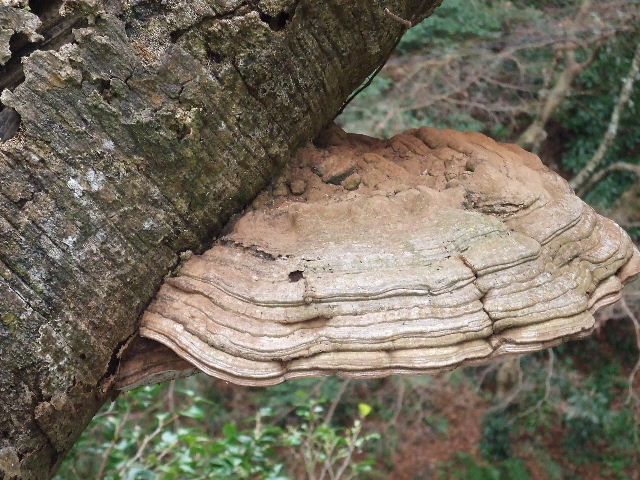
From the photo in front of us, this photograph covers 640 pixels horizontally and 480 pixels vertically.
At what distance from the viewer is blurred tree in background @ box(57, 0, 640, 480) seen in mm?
5484

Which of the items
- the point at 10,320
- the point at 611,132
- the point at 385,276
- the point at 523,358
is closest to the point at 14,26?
the point at 10,320

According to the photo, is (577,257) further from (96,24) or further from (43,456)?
(43,456)

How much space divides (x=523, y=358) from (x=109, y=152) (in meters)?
6.06

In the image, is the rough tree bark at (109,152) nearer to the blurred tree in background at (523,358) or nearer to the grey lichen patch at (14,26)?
the grey lichen patch at (14,26)

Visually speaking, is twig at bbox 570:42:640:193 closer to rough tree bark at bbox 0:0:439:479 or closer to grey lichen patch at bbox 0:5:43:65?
rough tree bark at bbox 0:0:439:479

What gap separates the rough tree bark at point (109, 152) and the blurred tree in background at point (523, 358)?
372cm

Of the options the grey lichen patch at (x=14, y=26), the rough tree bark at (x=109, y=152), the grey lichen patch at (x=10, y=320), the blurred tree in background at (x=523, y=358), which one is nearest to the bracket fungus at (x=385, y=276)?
the rough tree bark at (x=109, y=152)

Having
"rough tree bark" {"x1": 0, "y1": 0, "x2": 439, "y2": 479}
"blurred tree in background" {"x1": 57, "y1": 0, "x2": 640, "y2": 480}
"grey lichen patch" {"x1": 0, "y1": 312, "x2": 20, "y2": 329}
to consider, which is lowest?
"grey lichen patch" {"x1": 0, "y1": 312, "x2": 20, "y2": 329}

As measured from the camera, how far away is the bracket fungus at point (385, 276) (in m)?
1.33

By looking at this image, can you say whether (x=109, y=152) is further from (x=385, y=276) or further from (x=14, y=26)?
(x=385, y=276)

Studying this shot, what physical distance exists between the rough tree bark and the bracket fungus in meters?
0.14

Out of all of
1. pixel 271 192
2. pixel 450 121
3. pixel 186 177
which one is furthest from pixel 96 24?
pixel 450 121

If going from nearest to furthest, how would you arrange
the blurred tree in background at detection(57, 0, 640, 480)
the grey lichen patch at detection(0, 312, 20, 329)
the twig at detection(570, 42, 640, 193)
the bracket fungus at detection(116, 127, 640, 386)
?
the grey lichen patch at detection(0, 312, 20, 329)
the bracket fungus at detection(116, 127, 640, 386)
the blurred tree in background at detection(57, 0, 640, 480)
the twig at detection(570, 42, 640, 193)

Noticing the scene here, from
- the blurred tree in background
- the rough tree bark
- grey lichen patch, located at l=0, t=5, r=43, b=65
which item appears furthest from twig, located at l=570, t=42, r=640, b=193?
grey lichen patch, located at l=0, t=5, r=43, b=65
